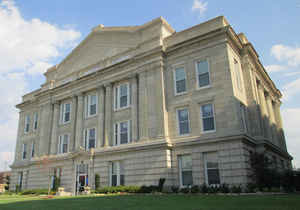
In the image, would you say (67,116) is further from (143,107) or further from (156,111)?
(156,111)

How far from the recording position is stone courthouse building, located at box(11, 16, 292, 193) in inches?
915

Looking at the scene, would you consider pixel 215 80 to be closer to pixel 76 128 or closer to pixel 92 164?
pixel 92 164

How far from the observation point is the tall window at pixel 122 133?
93.3 feet

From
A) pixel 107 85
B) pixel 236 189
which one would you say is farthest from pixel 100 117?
pixel 236 189

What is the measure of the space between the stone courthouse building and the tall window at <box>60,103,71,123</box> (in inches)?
5.7

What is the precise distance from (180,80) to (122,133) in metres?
8.44

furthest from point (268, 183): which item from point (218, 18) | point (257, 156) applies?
point (218, 18)

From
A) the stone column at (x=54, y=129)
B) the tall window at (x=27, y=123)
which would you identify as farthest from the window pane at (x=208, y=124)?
the tall window at (x=27, y=123)

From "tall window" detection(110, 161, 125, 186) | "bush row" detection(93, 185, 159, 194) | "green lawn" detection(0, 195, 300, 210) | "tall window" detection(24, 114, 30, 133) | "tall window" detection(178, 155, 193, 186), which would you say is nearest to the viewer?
"green lawn" detection(0, 195, 300, 210)

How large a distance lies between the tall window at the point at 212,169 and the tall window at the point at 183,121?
10.2 feet

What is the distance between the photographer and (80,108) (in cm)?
3341

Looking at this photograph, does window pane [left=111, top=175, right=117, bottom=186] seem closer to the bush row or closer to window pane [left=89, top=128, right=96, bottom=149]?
the bush row

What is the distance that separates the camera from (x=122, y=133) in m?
29.0

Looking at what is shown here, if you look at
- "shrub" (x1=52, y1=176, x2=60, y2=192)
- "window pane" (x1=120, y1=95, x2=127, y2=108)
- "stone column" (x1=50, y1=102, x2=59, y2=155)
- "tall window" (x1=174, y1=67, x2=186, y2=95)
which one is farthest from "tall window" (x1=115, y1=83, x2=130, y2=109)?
"shrub" (x1=52, y1=176, x2=60, y2=192)
